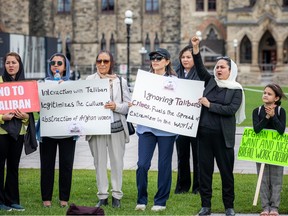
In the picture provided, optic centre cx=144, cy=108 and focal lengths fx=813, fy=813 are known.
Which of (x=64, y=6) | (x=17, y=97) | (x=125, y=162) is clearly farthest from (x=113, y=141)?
(x=64, y=6)

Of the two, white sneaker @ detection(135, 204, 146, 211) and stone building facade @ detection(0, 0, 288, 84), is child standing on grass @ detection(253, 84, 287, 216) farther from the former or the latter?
stone building facade @ detection(0, 0, 288, 84)

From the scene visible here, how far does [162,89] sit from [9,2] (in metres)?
53.2

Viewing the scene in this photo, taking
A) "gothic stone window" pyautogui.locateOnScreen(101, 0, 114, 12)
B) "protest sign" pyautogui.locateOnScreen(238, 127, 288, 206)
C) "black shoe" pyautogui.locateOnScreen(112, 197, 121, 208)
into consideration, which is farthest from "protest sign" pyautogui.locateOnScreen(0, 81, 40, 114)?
"gothic stone window" pyautogui.locateOnScreen(101, 0, 114, 12)

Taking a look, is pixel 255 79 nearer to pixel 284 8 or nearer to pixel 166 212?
pixel 284 8

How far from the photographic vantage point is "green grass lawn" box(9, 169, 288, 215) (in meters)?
10.9

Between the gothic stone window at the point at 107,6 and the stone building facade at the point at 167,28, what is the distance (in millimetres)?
106

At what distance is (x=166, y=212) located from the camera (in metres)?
10.8

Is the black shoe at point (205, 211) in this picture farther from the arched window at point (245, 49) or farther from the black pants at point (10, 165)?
the arched window at point (245, 49)

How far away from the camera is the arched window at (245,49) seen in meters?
59.7

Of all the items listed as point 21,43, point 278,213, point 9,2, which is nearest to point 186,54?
point 278,213

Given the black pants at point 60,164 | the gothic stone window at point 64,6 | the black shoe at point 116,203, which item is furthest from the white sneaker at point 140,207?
the gothic stone window at point 64,6

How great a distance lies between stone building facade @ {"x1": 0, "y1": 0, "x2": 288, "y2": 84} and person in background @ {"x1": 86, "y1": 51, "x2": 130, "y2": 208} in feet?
152

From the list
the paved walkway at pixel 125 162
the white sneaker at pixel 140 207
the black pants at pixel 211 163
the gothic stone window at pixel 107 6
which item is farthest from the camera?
the gothic stone window at pixel 107 6

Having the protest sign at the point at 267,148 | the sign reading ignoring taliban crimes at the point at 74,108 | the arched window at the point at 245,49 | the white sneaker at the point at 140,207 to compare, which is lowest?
the white sneaker at the point at 140,207
